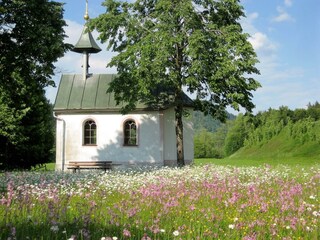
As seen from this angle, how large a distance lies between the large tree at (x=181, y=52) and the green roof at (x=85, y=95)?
2.42 m

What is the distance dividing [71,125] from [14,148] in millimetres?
5584

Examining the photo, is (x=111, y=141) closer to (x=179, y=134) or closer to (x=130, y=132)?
(x=130, y=132)

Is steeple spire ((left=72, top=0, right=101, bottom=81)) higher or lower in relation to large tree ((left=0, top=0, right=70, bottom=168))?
higher

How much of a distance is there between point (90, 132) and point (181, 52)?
9142mm

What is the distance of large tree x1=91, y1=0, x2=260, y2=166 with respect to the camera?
77.4 ft

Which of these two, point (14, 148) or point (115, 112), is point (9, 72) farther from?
point (14, 148)

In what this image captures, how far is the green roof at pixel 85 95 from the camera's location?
2928cm

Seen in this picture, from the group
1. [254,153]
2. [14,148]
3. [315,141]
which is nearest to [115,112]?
[14,148]

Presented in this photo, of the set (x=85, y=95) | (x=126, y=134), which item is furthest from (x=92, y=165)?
(x=85, y=95)

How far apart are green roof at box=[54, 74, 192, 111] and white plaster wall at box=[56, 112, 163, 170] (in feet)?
2.23

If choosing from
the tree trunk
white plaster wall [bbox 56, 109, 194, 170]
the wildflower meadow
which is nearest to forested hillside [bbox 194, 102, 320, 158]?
white plaster wall [bbox 56, 109, 194, 170]

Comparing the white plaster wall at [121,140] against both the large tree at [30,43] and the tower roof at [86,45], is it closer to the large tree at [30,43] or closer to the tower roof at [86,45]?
the tower roof at [86,45]

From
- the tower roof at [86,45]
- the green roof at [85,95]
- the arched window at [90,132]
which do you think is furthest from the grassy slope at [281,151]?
the tower roof at [86,45]

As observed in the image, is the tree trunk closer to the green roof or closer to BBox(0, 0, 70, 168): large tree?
the green roof
